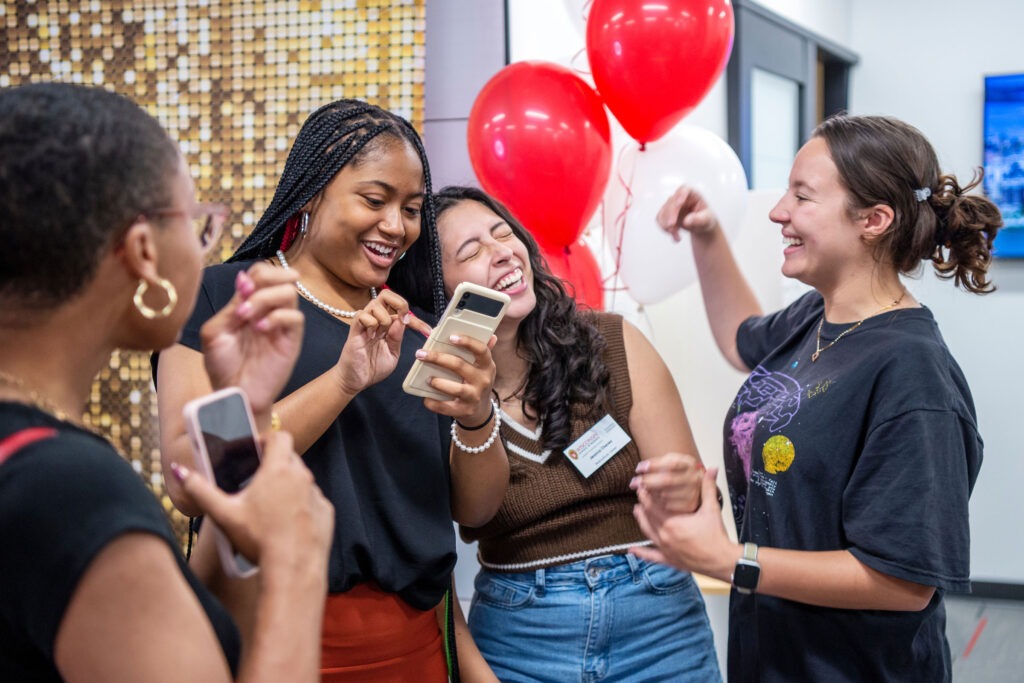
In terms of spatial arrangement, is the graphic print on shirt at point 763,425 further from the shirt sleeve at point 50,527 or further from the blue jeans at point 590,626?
the shirt sleeve at point 50,527

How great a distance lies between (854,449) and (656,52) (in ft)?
3.85

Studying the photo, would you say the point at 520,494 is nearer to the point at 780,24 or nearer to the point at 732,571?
the point at 732,571

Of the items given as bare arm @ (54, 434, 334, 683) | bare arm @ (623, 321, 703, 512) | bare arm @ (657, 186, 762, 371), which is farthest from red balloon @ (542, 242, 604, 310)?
bare arm @ (54, 434, 334, 683)

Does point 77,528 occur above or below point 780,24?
below

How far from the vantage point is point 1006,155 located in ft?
17.7

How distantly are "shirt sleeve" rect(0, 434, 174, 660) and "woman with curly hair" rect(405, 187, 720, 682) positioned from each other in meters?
1.10

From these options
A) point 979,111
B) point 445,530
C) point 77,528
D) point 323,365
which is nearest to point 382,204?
point 323,365

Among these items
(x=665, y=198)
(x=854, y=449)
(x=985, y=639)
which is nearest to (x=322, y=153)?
(x=854, y=449)

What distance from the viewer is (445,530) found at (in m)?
1.65

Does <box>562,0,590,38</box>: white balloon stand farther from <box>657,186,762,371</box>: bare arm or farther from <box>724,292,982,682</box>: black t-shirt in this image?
<box>724,292,982,682</box>: black t-shirt

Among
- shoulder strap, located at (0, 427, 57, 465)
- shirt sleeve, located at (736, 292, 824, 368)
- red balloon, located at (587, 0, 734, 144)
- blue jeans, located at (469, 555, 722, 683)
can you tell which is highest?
red balloon, located at (587, 0, 734, 144)

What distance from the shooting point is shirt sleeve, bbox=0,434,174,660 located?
0.80 metres

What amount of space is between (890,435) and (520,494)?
665 millimetres

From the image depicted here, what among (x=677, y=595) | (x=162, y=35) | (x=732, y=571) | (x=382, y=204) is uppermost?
(x=162, y=35)
